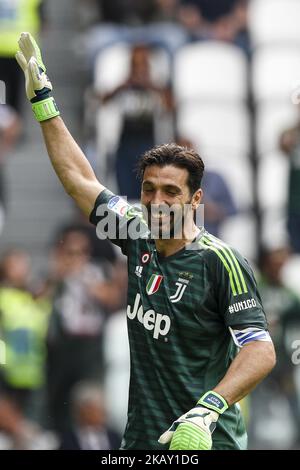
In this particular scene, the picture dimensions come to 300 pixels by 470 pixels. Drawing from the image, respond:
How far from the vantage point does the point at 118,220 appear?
19.7 ft

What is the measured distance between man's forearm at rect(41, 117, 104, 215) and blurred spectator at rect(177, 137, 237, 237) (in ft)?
18.8

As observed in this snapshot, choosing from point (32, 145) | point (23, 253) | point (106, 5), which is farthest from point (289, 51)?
point (23, 253)

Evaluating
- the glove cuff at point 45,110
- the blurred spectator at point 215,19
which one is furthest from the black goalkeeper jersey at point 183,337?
the blurred spectator at point 215,19

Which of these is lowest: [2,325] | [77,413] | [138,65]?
[77,413]

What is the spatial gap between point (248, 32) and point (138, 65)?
83.5 inches

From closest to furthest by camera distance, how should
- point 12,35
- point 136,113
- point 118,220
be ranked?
point 118,220
point 136,113
point 12,35

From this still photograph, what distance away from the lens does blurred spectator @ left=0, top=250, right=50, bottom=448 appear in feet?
36.3

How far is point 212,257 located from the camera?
5.59m

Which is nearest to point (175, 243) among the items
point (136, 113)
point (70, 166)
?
point (70, 166)

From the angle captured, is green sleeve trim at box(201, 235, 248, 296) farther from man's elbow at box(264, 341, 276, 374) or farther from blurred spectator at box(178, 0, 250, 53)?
blurred spectator at box(178, 0, 250, 53)

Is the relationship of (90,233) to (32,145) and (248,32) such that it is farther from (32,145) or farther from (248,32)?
(248,32)

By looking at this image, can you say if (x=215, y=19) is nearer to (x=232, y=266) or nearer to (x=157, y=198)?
(x=157, y=198)

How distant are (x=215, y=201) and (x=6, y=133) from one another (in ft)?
8.59
